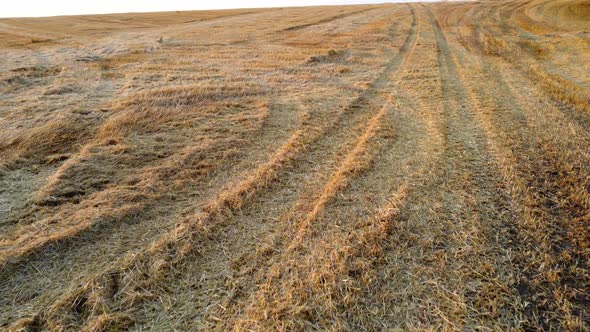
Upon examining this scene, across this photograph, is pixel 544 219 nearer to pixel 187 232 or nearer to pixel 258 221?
pixel 258 221

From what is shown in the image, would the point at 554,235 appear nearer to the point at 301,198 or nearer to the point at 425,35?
the point at 301,198

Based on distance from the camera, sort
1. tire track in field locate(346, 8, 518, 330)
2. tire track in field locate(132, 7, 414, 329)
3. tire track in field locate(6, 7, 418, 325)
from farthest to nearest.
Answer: tire track in field locate(132, 7, 414, 329), tire track in field locate(6, 7, 418, 325), tire track in field locate(346, 8, 518, 330)

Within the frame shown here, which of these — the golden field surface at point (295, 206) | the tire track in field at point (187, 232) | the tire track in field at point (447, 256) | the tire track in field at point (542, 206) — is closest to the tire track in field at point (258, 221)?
the golden field surface at point (295, 206)

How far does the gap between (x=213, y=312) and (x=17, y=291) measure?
1.95 m

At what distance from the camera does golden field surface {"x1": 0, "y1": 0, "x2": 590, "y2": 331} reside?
2.81 m

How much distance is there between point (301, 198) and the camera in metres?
4.30

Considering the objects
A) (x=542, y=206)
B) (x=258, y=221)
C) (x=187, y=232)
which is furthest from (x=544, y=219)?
(x=187, y=232)

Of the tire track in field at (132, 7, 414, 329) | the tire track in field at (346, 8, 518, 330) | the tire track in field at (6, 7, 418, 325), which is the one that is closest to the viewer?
the tire track in field at (346, 8, 518, 330)

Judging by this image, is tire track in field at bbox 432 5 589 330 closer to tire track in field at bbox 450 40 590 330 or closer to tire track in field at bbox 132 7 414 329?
tire track in field at bbox 450 40 590 330

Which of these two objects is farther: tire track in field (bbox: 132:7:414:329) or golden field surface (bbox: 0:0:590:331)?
tire track in field (bbox: 132:7:414:329)

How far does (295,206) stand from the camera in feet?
13.6

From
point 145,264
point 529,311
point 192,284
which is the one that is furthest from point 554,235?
point 145,264

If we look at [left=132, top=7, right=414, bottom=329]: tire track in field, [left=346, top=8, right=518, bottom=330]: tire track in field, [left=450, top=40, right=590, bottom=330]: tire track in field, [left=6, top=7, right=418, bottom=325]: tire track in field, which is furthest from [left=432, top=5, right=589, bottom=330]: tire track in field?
[left=6, top=7, right=418, bottom=325]: tire track in field

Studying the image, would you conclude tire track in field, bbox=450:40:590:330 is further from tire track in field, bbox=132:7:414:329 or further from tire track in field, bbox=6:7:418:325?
tire track in field, bbox=6:7:418:325
